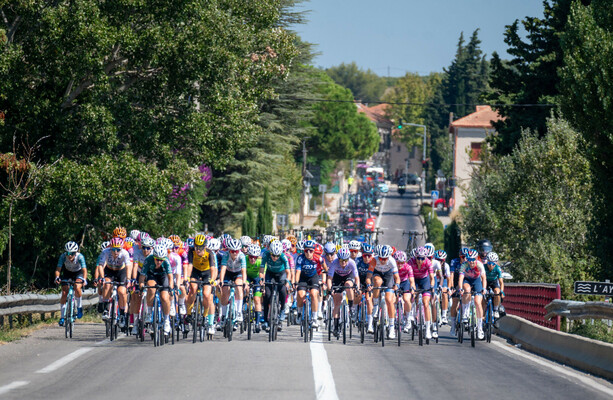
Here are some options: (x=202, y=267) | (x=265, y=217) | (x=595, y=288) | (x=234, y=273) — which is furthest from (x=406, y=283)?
(x=265, y=217)

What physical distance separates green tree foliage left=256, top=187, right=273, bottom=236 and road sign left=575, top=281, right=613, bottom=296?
1796 inches

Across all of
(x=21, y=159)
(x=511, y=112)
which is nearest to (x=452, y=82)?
(x=511, y=112)

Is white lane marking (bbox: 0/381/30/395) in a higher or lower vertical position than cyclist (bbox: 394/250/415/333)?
lower

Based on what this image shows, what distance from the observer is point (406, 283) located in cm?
2005

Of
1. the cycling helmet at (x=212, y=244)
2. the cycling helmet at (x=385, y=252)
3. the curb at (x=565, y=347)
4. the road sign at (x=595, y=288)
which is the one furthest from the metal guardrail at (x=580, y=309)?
the cycling helmet at (x=212, y=244)

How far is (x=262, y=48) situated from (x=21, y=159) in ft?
32.2

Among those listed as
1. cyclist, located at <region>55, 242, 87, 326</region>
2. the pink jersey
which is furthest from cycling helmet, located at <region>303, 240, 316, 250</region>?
cyclist, located at <region>55, 242, 87, 326</region>

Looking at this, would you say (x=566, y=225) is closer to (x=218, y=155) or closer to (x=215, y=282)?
(x=218, y=155)

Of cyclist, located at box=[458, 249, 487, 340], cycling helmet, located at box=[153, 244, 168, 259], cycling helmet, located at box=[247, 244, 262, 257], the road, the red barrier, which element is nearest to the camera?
the road

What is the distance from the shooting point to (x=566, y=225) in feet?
116

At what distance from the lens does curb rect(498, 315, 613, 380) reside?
14188mm

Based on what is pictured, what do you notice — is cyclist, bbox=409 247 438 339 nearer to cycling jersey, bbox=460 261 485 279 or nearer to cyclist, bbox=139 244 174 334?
cycling jersey, bbox=460 261 485 279

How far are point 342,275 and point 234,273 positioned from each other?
85.5 inches

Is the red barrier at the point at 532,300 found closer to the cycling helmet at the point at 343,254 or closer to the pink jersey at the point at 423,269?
the pink jersey at the point at 423,269
